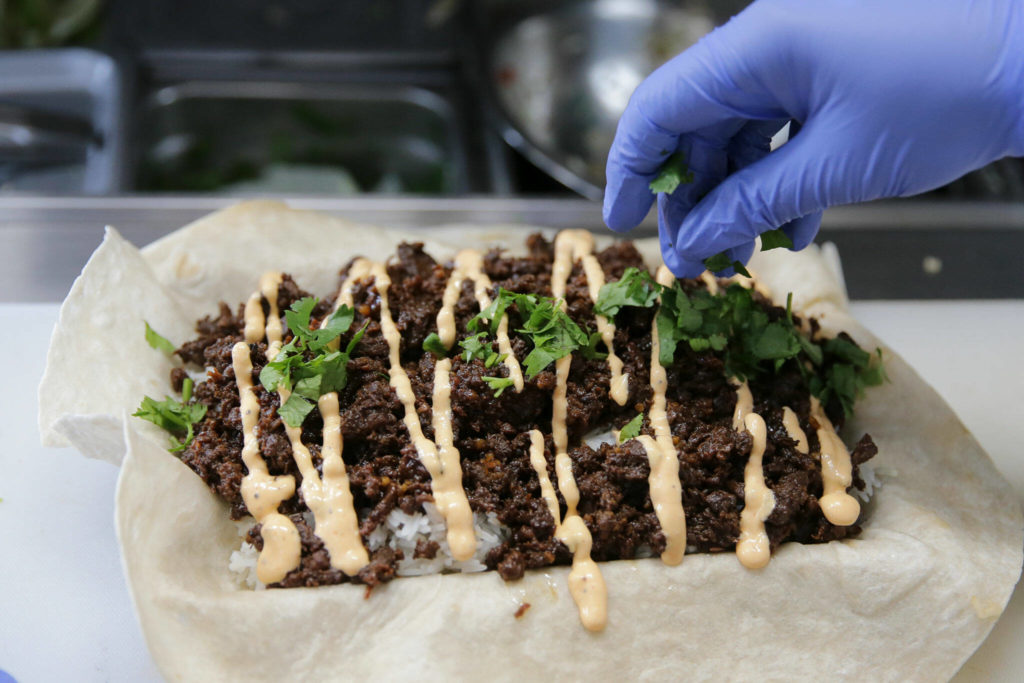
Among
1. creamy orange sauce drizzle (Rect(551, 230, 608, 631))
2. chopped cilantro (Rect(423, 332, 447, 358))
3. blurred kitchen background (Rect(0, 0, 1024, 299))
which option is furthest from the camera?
blurred kitchen background (Rect(0, 0, 1024, 299))

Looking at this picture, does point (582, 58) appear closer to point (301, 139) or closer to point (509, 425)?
point (301, 139)

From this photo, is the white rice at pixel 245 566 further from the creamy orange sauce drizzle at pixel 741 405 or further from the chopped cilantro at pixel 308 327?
the creamy orange sauce drizzle at pixel 741 405

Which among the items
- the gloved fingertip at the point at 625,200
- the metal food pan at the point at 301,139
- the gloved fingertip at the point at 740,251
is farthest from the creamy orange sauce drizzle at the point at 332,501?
the metal food pan at the point at 301,139

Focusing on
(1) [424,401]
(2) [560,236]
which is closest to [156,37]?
(2) [560,236]

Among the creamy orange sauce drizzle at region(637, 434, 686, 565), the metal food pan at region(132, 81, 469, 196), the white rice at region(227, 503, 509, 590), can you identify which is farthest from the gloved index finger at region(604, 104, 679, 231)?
the metal food pan at region(132, 81, 469, 196)

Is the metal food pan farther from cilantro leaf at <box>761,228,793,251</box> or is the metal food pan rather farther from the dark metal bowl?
cilantro leaf at <box>761,228,793,251</box>

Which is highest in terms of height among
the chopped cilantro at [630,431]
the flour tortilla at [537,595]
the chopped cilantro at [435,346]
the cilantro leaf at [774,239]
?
the cilantro leaf at [774,239]
